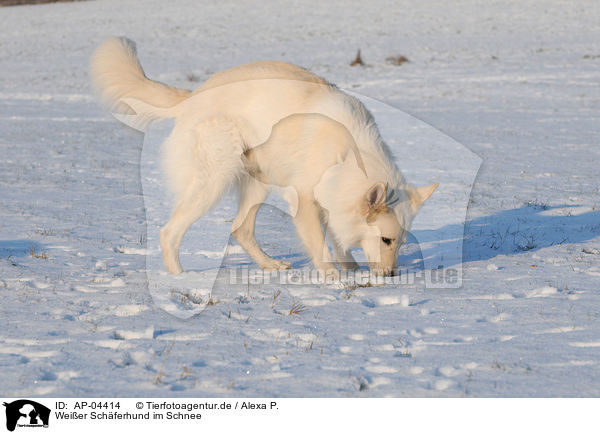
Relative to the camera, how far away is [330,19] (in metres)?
39.5

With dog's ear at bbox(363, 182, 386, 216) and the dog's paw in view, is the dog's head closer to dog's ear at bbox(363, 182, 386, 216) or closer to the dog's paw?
dog's ear at bbox(363, 182, 386, 216)

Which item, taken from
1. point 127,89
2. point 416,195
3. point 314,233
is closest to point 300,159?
point 314,233

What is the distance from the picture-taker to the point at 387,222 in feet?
18.0

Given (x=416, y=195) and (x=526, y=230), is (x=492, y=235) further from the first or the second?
(x=416, y=195)

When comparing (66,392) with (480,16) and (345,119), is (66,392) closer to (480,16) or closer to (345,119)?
(345,119)

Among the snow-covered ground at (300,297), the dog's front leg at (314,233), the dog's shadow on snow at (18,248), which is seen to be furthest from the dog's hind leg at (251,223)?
the dog's shadow on snow at (18,248)

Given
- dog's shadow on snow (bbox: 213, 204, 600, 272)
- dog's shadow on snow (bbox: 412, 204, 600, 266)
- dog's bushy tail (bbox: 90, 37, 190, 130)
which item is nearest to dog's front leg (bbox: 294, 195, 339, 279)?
dog's shadow on snow (bbox: 213, 204, 600, 272)

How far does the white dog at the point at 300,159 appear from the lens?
5512mm

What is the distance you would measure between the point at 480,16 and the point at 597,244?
3440 centimetres

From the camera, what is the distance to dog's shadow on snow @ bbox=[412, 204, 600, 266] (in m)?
6.66

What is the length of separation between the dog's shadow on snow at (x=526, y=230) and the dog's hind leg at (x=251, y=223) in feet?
5.38

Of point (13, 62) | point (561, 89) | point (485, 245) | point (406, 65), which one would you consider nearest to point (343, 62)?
point (406, 65)
